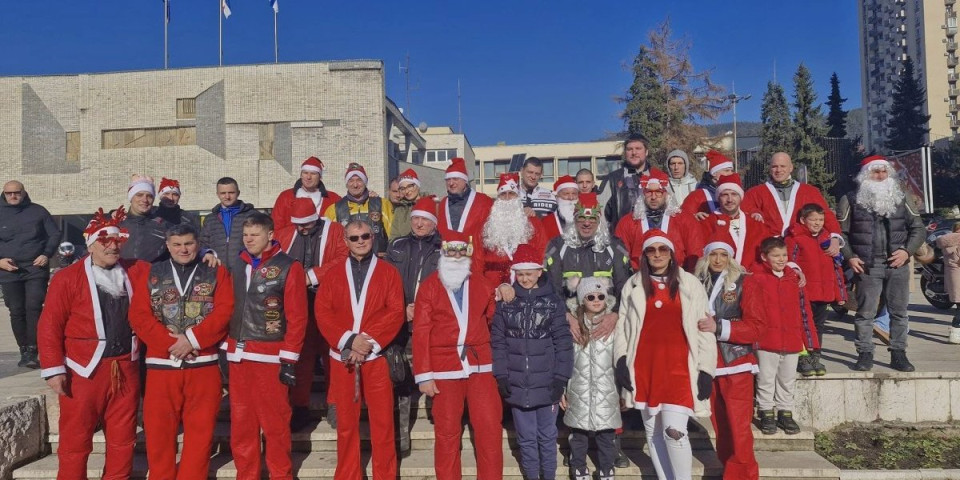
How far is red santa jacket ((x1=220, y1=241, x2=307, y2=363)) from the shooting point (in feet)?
15.7

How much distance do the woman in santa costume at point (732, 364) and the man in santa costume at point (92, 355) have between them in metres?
4.33

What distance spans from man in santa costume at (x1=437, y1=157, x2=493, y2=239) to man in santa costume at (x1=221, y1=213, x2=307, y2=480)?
180 centimetres

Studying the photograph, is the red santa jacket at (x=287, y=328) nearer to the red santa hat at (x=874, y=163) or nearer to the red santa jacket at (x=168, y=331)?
the red santa jacket at (x=168, y=331)

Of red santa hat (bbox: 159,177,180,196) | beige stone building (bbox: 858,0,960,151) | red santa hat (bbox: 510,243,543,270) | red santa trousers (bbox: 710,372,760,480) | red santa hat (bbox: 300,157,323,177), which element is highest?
beige stone building (bbox: 858,0,960,151)

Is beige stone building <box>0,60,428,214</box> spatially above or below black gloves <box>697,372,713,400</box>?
above

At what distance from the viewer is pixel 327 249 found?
6031mm

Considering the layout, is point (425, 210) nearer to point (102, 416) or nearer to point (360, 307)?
point (360, 307)

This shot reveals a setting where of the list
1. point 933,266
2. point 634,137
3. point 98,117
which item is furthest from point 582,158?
point 634,137

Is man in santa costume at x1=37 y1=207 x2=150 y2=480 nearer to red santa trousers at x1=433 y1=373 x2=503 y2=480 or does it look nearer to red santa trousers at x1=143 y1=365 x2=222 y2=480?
red santa trousers at x1=143 y1=365 x2=222 y2=480

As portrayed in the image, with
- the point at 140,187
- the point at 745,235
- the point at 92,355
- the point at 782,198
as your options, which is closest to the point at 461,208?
the point at 745,235

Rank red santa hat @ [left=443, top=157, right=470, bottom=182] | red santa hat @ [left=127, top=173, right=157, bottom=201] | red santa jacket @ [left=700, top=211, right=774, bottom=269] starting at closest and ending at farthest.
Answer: red santa jacket @ [left=700, top=211, right=774, bottom=269]
red santa hat @ [left=127, top=173, right=157, bottom=201]
red santa hat @ [left=443, top=157, right=470, bottom=182]

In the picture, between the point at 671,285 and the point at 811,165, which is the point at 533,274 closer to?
the point at 671,285

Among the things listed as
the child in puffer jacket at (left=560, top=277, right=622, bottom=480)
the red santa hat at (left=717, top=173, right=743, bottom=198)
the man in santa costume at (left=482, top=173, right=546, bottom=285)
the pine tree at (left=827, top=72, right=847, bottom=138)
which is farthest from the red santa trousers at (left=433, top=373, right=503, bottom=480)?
the pine tree at (left=827, top=72, right=847, bottom=138)

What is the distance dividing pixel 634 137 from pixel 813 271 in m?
2.31
